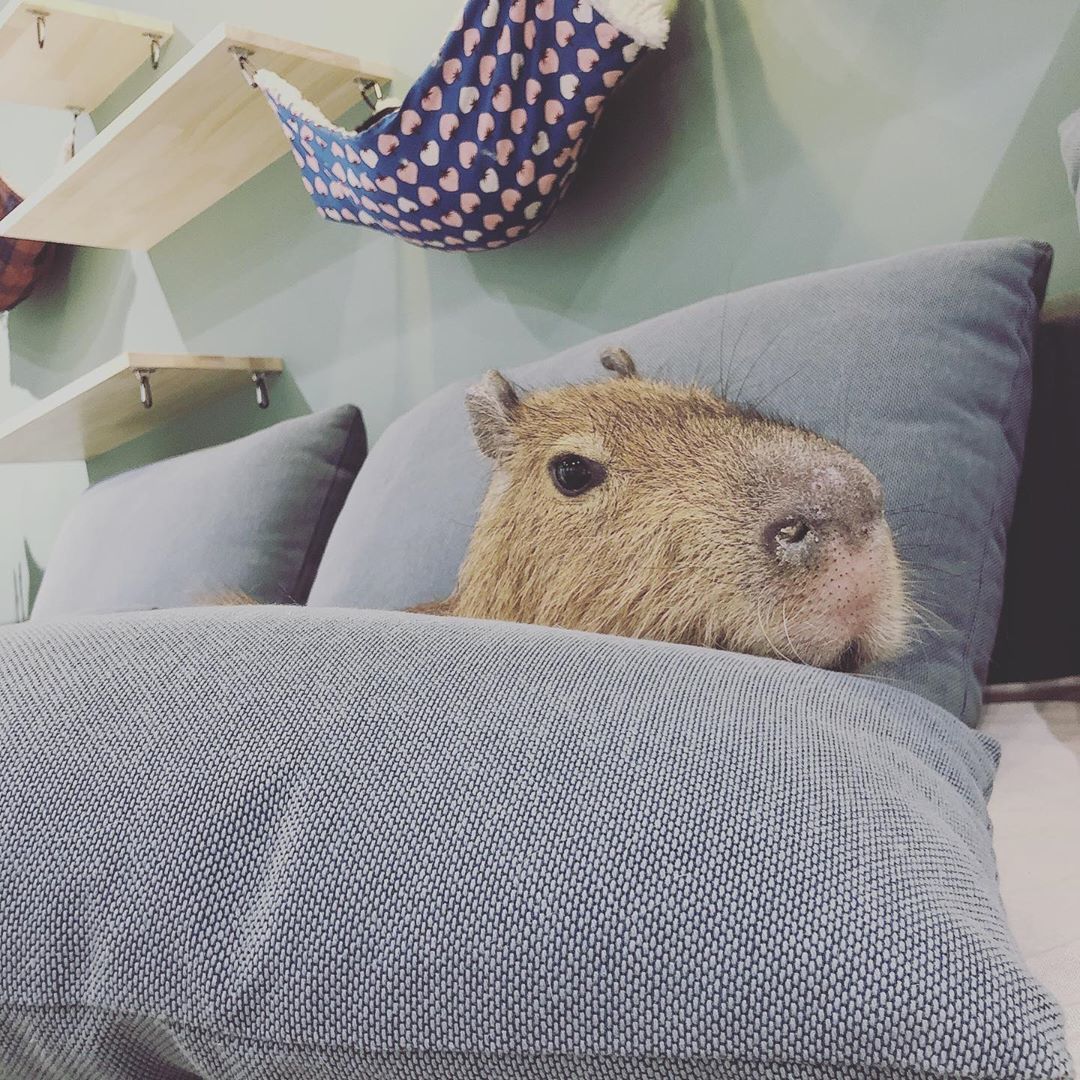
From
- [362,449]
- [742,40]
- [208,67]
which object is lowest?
[362,449]

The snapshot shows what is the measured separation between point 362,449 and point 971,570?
120 centimetres

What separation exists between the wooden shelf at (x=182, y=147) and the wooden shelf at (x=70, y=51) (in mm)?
273

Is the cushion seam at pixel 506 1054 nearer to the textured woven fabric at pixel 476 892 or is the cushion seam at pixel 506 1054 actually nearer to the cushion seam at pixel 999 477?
the textured woven fabric at pixel 476 892

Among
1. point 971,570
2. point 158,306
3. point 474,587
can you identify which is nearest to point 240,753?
point 474,587

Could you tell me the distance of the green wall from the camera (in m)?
1.11

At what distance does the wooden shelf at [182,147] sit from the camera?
5.54 ft

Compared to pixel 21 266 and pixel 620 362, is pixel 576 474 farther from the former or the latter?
pixel 21 266

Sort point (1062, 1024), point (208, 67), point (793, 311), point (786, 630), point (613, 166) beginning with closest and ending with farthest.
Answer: point (1062, 1024) → point (786, 630) → point (793, 311) → point (613, 166) → point (208, 67)

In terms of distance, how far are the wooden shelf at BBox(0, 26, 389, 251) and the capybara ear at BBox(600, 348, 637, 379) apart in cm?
114

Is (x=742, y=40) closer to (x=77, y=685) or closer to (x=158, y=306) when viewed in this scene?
(x=77, y=685)

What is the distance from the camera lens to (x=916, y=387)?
31.0 inches

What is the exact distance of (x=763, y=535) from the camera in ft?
2.07

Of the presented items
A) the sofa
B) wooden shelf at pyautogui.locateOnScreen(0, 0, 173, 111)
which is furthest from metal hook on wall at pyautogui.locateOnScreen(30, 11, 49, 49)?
the sofa

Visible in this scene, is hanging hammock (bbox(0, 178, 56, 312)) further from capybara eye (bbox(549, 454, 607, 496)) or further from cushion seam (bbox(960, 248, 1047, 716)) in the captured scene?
cushion seam (bbox(960, 248, 1047, 716))
